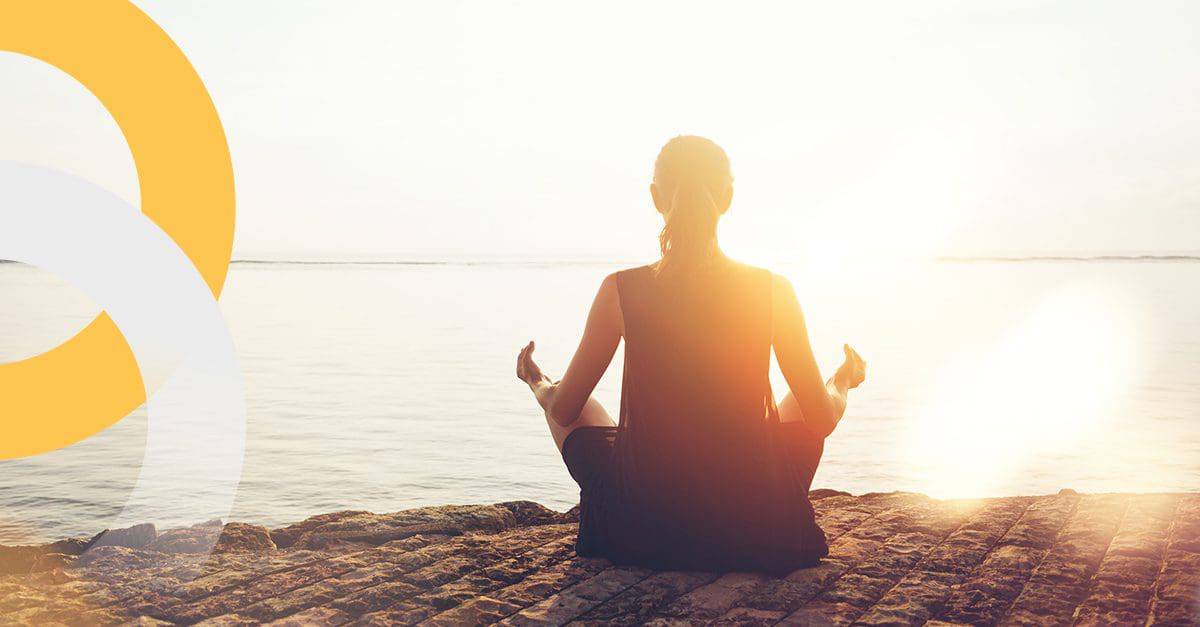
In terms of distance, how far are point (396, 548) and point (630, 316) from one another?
5.70ft

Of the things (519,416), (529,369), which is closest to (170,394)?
(519,416)

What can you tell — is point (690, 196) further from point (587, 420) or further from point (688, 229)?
point (587, 420)

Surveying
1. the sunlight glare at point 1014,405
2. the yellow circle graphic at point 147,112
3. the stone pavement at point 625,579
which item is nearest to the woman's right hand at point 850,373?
the stone pavement at point 625,579

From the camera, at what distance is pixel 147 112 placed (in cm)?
812

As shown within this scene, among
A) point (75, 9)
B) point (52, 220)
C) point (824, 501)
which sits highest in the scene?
point (75, 9)

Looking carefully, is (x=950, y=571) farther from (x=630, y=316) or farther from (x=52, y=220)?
(x=52, y=220)

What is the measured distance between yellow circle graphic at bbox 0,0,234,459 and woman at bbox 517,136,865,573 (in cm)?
476

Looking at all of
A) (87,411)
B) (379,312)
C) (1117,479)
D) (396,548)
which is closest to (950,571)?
(396,548)

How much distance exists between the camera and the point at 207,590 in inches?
169

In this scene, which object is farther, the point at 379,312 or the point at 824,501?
the point at 379,312

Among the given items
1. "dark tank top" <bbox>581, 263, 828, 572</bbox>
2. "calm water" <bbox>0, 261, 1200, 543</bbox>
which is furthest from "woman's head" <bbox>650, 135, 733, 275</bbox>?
"calm water" <bbox>0, 261, 1200, 543</bbox>

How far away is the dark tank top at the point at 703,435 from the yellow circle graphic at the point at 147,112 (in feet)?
15.9

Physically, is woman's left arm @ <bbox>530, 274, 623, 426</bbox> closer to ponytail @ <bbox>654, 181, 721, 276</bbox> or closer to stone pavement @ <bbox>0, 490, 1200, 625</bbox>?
ponytail @ <bbox>654, 181, 721, 276</bbox>

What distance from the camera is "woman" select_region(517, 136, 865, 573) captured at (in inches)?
175
